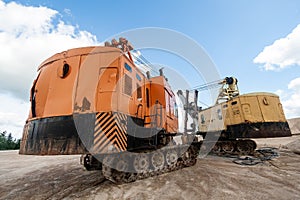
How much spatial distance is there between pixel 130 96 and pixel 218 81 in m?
15.8

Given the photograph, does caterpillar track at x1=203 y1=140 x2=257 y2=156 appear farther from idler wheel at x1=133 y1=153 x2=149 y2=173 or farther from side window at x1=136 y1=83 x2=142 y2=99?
side window at x1=136 y1=83 x2=142 y2=99

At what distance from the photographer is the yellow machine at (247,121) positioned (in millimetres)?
8516

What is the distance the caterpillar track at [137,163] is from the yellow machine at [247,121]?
4.91 meters

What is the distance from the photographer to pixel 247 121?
8914 mm

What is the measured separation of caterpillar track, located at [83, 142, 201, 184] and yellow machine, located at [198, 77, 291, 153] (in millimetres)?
4911

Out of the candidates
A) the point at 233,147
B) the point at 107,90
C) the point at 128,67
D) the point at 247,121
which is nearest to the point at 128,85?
the point at 128,67

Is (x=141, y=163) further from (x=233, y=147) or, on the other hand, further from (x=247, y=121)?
(x=233, y=147)

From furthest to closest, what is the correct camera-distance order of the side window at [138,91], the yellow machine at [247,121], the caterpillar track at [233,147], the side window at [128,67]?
the caterpillar track at [233,147]
the yellow machine at [247,121]
the side window at [138,91]
the side window at [128,67]

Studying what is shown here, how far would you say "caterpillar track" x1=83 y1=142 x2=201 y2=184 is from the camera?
409cm

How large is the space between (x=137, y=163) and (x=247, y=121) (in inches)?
294

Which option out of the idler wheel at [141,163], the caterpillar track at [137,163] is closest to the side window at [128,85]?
the caterpillar track at [137,163]

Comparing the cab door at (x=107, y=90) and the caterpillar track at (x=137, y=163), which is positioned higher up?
the cab door at (x=107, y=90)

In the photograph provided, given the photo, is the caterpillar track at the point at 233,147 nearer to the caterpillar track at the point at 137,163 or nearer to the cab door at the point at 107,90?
the caterpillar track at the point at 137,163

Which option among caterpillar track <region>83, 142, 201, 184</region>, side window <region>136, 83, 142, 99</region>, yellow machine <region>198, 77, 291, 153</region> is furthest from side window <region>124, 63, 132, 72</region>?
yellow machine <region>198, 77, 291, 153</region>
